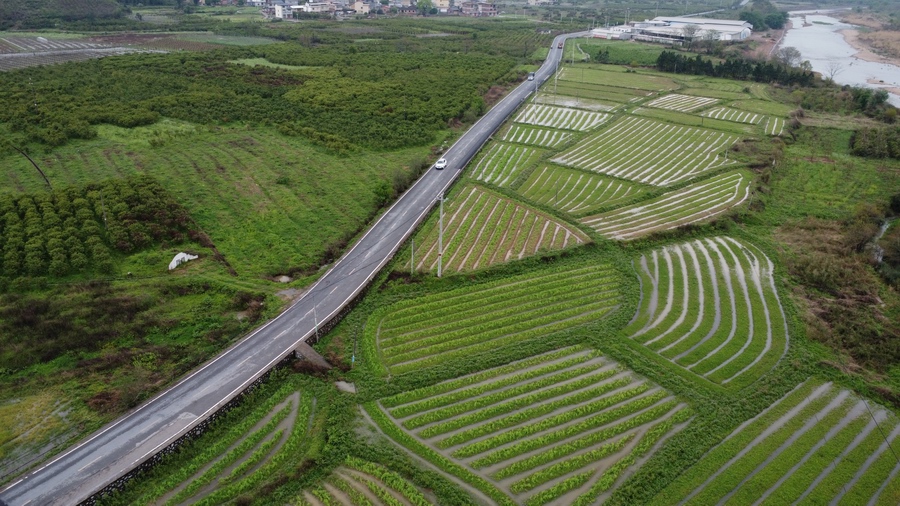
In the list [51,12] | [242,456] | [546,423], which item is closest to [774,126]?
[546,423]

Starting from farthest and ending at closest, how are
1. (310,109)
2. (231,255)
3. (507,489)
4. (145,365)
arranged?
(310,109), (231,255), (145,365), (507,489)

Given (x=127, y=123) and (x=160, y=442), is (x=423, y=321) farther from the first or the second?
(x=127, y=123)

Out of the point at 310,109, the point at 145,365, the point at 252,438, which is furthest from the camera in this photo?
the point at 310,109

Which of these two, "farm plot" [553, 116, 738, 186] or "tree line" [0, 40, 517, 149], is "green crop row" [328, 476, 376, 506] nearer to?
"tree line" [0, 40, 517, 149]

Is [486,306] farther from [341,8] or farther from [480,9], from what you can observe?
[480,9]

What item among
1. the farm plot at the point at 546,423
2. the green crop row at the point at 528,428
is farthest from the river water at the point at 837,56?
the green crop row at the point at 528,428

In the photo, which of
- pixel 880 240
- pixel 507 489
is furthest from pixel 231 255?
pixel 880 240
